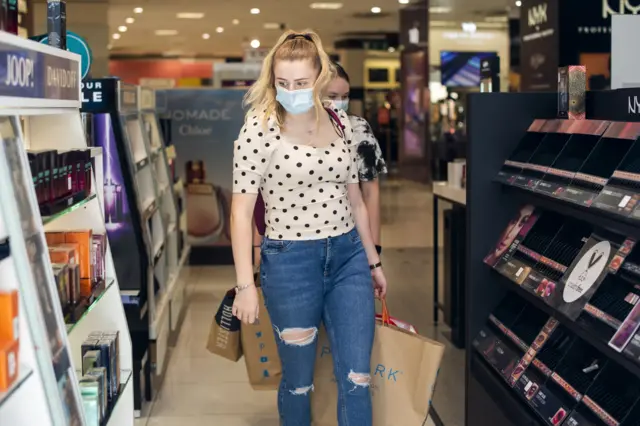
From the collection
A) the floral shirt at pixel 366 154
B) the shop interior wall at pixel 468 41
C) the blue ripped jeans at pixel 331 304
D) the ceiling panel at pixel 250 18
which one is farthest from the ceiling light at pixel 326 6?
the blue ripped jeans at pixel 331 304

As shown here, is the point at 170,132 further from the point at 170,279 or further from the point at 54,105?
the point at 54,105

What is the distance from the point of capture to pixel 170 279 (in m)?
5.73

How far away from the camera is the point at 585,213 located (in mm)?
2787

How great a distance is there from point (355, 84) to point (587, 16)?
16575mm

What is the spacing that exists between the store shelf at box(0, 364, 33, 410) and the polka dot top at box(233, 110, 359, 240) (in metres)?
1.10

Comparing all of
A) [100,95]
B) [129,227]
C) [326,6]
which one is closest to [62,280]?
[129,227]

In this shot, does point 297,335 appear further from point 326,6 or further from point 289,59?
point 326,6

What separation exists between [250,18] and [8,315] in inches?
681

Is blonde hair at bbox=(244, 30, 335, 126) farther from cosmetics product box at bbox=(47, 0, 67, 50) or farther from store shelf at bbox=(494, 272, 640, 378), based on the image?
store shelf at bbox=(494, 272, 640, 378)

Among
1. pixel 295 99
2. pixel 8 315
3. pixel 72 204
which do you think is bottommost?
pixel 8 315

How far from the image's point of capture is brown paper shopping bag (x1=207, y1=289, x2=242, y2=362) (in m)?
3.61

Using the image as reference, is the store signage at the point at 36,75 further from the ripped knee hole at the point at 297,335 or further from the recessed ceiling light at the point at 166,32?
the recessed ceiling light at the point at 166,32

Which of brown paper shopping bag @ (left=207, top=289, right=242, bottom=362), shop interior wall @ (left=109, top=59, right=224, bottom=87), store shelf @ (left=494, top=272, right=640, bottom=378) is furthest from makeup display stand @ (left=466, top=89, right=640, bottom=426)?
shop interior wall @ (left=109, top=59, right=224, bottom=87)

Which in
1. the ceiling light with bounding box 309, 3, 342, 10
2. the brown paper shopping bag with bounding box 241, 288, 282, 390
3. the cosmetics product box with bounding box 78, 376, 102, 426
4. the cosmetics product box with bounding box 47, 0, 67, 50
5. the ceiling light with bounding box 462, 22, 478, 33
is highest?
the ceiling light with bounding box 309, 3, 342, 10
